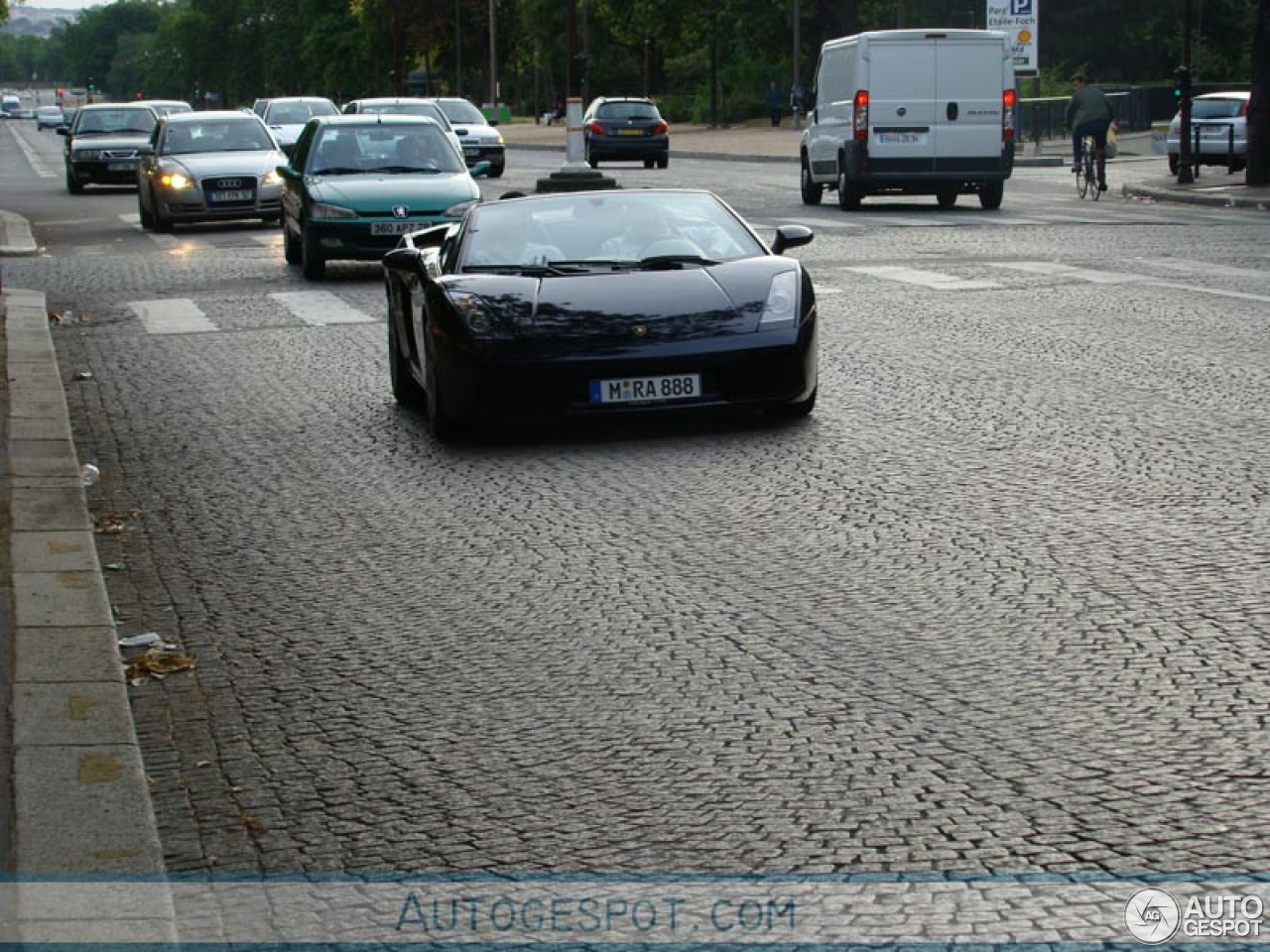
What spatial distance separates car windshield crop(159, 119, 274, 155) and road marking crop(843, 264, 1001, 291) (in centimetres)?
1232

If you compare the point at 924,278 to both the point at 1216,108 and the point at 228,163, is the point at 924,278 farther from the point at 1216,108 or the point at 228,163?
the point at 1216,108

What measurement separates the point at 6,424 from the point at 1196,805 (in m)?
7.51

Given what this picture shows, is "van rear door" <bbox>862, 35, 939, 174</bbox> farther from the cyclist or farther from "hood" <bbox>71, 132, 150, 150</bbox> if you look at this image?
"hood" <bbox>71, 132, 150, 150</bbox>

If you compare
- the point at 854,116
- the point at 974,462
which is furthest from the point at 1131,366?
the point at 854,116

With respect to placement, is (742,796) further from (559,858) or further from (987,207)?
(987,207)

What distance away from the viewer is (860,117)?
94.2ft

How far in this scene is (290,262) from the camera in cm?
2303

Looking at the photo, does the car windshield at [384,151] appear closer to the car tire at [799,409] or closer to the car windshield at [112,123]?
the car tire at [799,409]

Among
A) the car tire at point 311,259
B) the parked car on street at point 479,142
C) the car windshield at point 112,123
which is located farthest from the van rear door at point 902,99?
the car windshield at point 112,123

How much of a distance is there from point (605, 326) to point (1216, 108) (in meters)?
34.2


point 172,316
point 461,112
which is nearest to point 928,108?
point 172,316

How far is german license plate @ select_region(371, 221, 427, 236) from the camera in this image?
20547 millimetres

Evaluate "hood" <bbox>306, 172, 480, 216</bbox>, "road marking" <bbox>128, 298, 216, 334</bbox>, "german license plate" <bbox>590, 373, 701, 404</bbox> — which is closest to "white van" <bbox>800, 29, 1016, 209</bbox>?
"hood" <bbox>306, 172, 480, 216</bbox>

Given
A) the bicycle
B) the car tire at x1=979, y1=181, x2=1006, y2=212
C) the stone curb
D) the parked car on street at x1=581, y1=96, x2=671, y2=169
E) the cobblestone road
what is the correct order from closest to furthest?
1. the stone curb
2. the cobblestone road
3. the car tire at x1=979, y1=181, x2=1006, y2=212
4. the bicycle
5. the parked car on street at x1=581, y1=96, x2=671, y2=169
